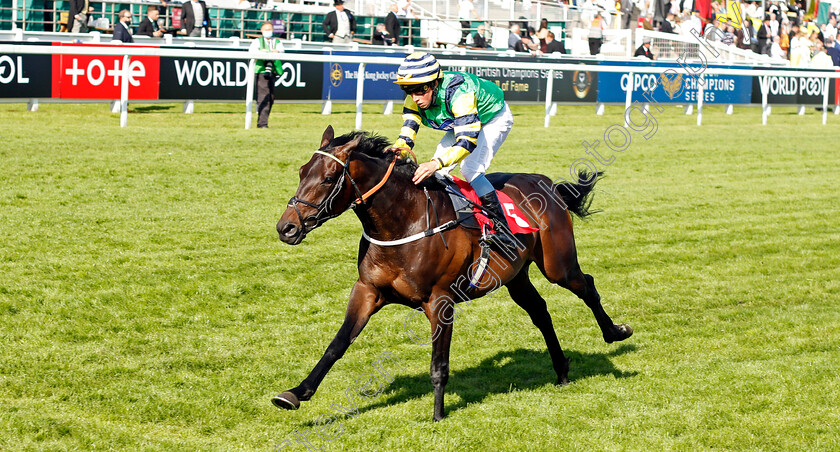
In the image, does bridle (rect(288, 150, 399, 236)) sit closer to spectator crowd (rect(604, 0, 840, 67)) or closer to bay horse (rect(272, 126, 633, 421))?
bay horse (rect(272, 126, 633, 421))

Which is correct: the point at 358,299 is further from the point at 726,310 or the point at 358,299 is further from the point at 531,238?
the point at 726,310

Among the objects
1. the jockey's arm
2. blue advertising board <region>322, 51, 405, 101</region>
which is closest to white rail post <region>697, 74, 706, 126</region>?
blue advertising board <region>322, 51, 405, 101</region>

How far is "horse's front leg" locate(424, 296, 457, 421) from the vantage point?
16.3 ft

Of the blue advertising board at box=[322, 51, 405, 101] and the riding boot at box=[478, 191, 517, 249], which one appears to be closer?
the riding boot at box=[478, 191, 517, 249]

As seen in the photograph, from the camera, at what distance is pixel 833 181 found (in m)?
13.8

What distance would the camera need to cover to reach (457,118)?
199 inches

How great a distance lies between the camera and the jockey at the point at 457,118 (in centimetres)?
498

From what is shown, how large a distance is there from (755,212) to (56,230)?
317 inches

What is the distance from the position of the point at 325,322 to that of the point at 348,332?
71.8 inches

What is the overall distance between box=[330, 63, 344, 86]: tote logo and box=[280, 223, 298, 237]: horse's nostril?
12.4 m

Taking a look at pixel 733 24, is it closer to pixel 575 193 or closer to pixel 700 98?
pixel 700 98

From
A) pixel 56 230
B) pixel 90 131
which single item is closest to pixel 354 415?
pixel 56 230

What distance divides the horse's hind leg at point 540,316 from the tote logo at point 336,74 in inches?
443

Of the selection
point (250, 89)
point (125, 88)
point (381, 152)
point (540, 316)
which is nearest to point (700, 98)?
point (250, 89)
